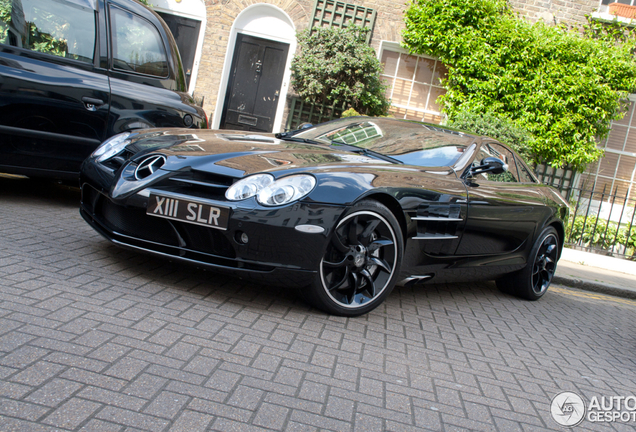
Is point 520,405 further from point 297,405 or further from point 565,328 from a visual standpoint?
point 565,328

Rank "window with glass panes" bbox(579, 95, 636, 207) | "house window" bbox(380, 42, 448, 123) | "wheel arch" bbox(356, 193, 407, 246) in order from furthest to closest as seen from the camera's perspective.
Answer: "window with glass panes" bbox(579, 95, 636, 207)
"house window" bbox(380, 42, 448, 123)
"wheel arch" bbox(356, 193, 407, 246)

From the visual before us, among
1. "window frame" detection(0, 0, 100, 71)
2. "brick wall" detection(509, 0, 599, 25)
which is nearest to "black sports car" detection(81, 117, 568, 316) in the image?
"window frame" detection(0, 0, 100, 71)

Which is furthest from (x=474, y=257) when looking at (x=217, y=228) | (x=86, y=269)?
(x=86, y=269)

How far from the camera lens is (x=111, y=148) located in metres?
3.65

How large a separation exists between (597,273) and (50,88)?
286 inches

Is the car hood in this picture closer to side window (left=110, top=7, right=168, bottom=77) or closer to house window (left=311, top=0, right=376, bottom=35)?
side window (left=110, top=7, right=168, bottom=77)

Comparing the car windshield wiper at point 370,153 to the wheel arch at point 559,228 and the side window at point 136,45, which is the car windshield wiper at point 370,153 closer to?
the wheel arch at point 559,228

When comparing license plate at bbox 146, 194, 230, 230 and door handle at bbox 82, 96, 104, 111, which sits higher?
door handle at bbox 82, 96, 104, 111

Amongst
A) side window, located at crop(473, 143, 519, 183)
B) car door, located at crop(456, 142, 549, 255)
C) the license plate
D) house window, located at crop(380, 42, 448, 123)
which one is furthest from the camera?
house window, located at crop(380, 42, 448, 123)

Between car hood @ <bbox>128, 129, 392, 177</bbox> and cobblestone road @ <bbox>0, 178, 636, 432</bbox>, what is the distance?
752mm

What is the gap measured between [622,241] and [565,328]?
747 cm

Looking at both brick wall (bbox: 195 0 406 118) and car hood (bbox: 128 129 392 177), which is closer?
car hood (bbox: 128 129 392 177)

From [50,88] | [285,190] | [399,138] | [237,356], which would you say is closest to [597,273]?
[399,138]

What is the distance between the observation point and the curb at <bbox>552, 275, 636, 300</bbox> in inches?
257
